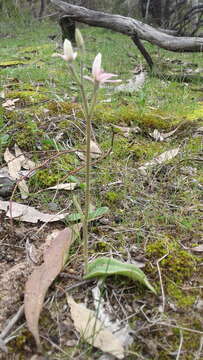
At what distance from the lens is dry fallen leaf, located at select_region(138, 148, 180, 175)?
2.12m

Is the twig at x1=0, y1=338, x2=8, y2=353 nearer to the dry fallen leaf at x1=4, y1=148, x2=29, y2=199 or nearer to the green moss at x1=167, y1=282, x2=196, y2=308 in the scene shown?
the green moss at x1=167, y1=282, x2=196, y2=308

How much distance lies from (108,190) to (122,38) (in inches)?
301

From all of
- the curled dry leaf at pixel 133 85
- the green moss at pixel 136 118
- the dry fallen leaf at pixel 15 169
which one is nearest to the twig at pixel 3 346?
the dry fallen leaf at pixel 15 169

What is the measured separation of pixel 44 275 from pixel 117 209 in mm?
592

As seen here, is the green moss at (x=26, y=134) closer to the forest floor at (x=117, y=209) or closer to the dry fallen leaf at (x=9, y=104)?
the forest floor at (x=117, y=209)

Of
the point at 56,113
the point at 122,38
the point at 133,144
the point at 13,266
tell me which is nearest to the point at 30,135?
the point at 56,113

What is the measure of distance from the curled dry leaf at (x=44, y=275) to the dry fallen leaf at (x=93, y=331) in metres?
0.11

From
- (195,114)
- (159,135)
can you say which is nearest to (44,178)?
(159,135)

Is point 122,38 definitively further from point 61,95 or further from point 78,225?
point 78,225

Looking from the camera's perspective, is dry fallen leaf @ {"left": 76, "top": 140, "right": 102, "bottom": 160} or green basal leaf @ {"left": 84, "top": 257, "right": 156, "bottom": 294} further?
dry fallen leaf @ {"left": 76, "top": 140, "right": 102, "bottom": 160}

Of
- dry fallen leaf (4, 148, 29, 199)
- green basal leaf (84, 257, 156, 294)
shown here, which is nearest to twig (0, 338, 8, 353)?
green basal leaf (84, 257, 156, 294)

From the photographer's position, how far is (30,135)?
235 cm

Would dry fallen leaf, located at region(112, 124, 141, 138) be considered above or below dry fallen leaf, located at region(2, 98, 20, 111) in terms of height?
below

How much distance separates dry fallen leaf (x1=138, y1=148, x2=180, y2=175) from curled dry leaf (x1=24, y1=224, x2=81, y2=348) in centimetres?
70
